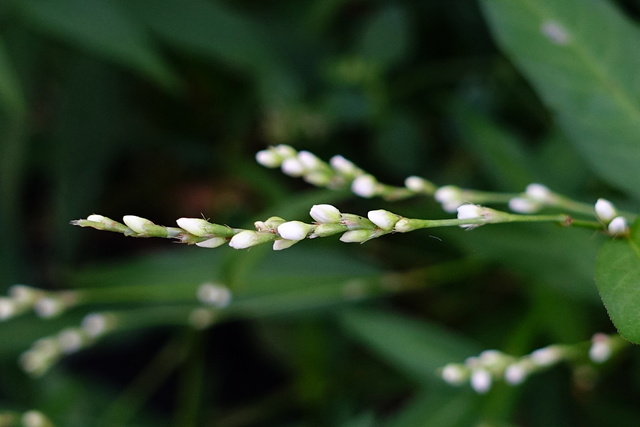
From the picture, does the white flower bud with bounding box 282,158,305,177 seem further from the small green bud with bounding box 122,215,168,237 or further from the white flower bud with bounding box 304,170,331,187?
the small green bud with bounding box 122,215,168,237

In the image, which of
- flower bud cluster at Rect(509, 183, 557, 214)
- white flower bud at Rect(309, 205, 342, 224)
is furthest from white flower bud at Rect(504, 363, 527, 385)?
white flower bud at Rect(309, 205, 342, 224)

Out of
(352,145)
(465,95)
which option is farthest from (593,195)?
(352,145)

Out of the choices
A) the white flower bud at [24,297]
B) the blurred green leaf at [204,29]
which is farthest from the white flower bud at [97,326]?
the blurred green leaf at [204,29]

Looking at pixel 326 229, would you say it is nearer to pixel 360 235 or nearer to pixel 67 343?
pixel 360 235

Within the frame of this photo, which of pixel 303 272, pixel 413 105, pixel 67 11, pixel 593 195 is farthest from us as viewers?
pixel 413 105

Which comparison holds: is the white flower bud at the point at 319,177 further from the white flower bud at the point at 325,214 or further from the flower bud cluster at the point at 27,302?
the flower bud cluster at the point at 27,302

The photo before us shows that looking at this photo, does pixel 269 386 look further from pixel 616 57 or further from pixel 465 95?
pixel 616 57

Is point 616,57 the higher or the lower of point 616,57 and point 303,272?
the higher
